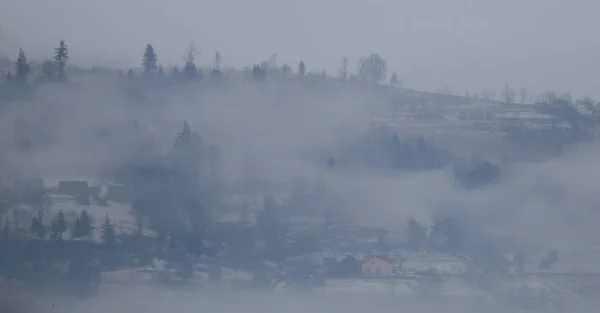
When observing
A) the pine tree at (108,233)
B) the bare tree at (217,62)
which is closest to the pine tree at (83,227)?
the pine tree at (108,233)

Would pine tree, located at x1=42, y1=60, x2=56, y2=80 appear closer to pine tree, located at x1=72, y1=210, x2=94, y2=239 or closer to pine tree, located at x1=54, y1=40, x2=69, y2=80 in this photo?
pine tree, located at x1=54, y1=40, x2=69, y2=80

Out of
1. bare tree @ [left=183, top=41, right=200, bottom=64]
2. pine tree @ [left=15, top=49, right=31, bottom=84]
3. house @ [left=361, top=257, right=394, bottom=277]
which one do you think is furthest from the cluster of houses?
pine tree @ [left=15, top=49, right=31, bottom=84]

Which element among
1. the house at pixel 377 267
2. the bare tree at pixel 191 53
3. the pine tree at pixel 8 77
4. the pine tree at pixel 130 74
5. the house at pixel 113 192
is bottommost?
the house at pixel 377 267

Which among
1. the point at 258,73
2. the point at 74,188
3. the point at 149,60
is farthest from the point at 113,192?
the point at 258,73

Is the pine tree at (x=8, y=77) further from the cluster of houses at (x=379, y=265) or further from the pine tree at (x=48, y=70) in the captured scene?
the cluster of houses at (x=379, y=265)

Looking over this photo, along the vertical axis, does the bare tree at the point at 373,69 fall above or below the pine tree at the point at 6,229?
above

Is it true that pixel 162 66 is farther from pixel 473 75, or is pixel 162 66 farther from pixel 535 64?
pixel 535 64
